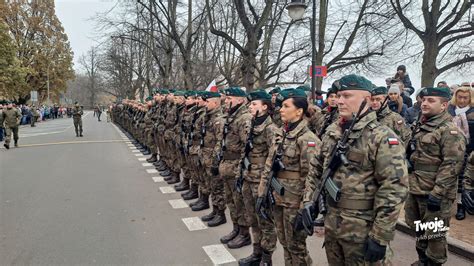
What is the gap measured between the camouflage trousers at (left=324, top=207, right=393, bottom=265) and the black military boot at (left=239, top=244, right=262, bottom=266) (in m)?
1.54

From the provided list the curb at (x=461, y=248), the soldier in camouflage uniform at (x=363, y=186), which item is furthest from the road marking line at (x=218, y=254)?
the curb at (x=461, y=248)

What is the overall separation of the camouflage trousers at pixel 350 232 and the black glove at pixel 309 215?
11 cm

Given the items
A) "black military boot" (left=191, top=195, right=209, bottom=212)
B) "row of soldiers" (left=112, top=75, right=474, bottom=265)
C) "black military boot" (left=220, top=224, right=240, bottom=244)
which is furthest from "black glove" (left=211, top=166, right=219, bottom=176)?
"black military boot" (left=191, top=195, right=209, bottom=212)

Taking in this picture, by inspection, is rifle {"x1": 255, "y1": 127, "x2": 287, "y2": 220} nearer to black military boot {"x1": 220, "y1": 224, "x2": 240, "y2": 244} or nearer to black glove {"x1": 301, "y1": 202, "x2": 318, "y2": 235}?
black glove {"x1": 301, "y1": 202, "x2": 318, "y2": 235}

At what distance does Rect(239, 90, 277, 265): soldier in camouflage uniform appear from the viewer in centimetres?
389

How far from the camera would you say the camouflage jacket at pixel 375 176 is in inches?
87.4

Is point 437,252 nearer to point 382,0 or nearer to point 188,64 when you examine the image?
point 382,0

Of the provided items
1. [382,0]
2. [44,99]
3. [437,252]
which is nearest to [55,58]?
[44,99]

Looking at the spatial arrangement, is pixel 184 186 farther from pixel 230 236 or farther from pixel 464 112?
pixel 464 112

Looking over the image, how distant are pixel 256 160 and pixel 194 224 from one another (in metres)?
1.87

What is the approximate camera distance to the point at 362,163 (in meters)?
2.36

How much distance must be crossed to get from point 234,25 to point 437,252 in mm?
19261

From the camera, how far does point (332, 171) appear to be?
2484mm

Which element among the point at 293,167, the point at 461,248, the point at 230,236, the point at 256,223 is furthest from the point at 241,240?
the point at 461,248
